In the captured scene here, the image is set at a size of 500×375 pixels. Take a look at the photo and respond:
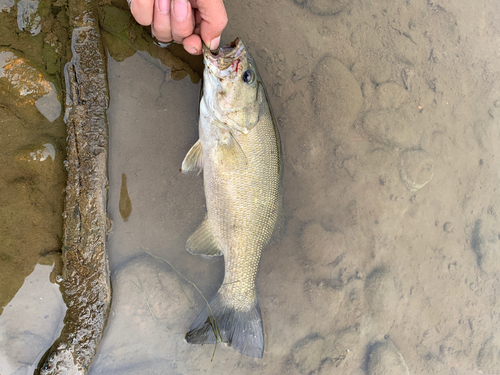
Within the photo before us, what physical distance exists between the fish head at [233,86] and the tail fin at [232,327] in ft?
5.89

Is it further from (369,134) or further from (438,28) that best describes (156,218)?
(438,28)

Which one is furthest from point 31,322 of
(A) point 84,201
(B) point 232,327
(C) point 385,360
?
(C) point 385,360

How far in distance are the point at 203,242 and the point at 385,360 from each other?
9.00 ft

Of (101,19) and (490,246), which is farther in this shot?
(490,246)

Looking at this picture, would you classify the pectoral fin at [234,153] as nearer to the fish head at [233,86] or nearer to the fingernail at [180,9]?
the fish head at [233,86]

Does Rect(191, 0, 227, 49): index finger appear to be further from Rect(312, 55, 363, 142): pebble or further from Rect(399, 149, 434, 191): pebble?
Rect(399, 149, 434, 191): pebble

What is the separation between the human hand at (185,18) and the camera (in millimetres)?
2105

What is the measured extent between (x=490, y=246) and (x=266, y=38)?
4.39m

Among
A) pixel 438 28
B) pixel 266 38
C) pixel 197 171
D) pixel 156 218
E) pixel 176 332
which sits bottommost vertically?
pixel 176 332

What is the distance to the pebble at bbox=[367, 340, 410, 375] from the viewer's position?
11.3 ft

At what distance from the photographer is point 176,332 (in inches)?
116

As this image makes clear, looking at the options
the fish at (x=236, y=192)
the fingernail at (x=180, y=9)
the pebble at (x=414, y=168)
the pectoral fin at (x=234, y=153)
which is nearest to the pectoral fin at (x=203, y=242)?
the fish at (x=236, y=192)

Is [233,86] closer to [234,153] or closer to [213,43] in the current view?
[213,43]

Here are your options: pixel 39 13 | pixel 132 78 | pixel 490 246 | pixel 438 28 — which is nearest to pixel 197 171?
pixel 132 78
